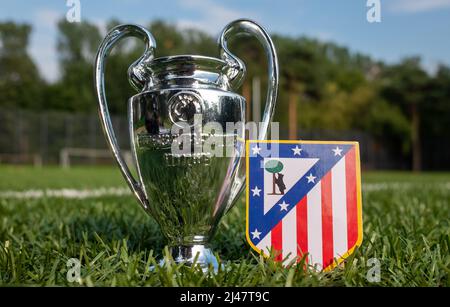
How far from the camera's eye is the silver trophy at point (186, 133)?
149 centimetres

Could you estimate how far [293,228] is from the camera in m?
1.54

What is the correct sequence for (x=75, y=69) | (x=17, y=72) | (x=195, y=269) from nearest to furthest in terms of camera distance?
(x=195, y=269), (x=17, y=72), (x=75, y=69)

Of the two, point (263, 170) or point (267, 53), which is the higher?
point (267, 53)

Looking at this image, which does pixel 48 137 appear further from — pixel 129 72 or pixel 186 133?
pixel 186 133

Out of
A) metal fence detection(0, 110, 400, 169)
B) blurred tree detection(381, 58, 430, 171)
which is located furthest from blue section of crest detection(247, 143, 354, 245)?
blurred tree detection(381, 58, 430, 171)

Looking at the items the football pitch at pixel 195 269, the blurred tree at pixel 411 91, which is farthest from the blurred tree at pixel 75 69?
the football pitch at pixel 195 269

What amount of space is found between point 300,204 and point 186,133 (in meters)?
0.45

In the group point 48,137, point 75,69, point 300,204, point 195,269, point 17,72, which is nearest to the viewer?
point 195,269

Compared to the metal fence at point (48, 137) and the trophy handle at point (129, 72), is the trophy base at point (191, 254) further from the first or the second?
the metal fence at point (48, 137)

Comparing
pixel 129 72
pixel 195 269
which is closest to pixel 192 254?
pixel 195 269

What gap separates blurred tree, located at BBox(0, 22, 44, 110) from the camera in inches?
1017

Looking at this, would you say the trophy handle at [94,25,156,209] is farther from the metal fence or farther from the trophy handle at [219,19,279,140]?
the metal fence

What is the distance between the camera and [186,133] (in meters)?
1.49
